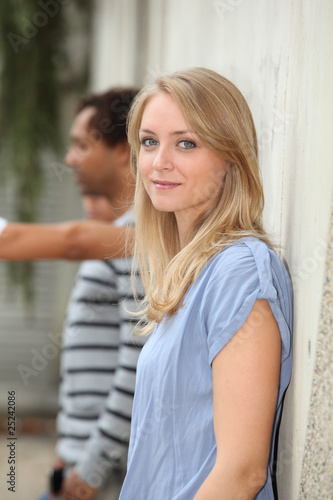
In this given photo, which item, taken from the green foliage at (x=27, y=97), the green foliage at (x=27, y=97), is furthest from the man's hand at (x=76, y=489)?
the green foliage at (x=27, y=97)

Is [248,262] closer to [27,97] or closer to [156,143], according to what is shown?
[156,143]

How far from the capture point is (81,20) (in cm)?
482

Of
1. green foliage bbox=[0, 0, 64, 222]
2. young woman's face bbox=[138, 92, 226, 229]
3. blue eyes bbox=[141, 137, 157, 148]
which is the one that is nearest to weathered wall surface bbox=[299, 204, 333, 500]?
young woman's face bbox=[138, 92, 226, 229]

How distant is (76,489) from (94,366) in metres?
0.38

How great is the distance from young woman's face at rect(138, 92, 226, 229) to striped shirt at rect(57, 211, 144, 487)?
73 centimetres

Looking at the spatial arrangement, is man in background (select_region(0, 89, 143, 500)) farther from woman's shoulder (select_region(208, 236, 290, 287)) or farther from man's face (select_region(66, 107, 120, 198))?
woman's shoulder (select_region(208, 236, 290, 287))

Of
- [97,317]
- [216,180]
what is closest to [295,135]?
[216,180]

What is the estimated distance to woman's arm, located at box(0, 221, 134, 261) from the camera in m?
1.79

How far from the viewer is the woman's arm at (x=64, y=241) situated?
1.79 m

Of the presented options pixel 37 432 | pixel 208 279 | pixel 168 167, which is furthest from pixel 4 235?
pixel 37 432

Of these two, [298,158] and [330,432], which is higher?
[298,158]

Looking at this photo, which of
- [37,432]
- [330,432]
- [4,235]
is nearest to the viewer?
[330,432]

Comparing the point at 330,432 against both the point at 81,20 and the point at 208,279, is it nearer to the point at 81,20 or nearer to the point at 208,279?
the point at 208,279

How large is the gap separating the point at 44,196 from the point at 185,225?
3533 millimetres
